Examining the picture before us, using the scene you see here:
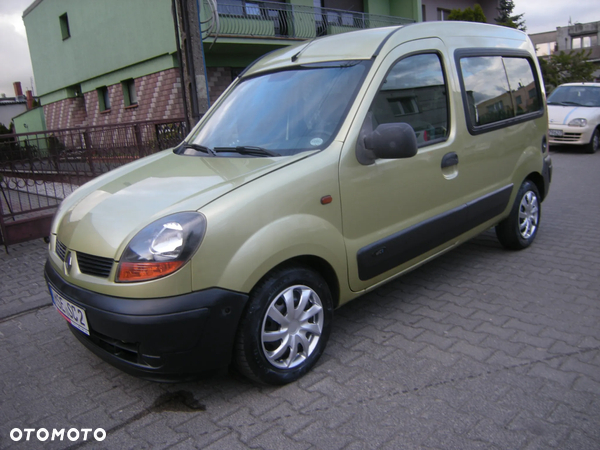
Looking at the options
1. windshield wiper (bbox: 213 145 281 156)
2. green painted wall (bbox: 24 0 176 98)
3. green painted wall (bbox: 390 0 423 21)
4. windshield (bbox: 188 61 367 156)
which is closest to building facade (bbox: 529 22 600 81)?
green painted wall (bbox: 390 0 423 21)

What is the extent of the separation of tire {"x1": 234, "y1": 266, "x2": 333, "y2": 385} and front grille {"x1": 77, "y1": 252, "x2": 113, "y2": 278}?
736mm

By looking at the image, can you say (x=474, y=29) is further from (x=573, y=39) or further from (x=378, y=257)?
(x=573, y=39)

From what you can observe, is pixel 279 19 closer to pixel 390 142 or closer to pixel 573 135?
pixel 573 135

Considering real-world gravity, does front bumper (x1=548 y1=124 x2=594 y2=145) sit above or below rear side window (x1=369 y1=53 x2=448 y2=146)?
below

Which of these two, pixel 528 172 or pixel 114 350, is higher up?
pixel 528 172

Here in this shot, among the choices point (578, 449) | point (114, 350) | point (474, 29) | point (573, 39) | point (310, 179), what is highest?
point (573, 39)

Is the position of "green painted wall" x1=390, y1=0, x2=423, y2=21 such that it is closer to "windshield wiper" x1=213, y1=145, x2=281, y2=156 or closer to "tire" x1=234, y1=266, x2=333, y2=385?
"windshield wiper" x1=213, y1=145, x2=281, y2=156

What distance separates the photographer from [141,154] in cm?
862

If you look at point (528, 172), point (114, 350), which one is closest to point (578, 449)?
point (114, 350)

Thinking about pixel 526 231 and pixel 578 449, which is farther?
pixel 526 231

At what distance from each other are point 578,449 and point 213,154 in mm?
2606

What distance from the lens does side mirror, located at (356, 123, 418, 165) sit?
2986 millimetres

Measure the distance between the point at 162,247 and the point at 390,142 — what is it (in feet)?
4.72

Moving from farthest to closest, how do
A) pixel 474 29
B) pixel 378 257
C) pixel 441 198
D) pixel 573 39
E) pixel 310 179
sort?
pixel 573 39 < pixel 474 29 < pixel 441 198 < pixel 378 257 < pixel 310 179
